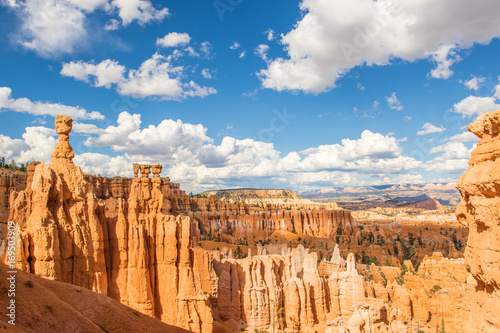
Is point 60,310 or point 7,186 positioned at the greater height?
point 7,186

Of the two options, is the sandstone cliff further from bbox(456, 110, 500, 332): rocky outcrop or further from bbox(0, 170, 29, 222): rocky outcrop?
bbox(0, 170, 29, 222): rocky outcrop

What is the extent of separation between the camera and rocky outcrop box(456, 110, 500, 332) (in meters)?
7.65

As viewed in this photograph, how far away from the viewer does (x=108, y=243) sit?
2145cm

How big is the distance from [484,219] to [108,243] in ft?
64.3

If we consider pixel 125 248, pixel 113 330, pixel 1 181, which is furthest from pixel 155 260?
pixel 1 181

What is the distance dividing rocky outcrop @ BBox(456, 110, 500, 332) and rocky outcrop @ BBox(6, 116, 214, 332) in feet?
54.6

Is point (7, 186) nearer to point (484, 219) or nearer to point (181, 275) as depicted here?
point (181, 275)

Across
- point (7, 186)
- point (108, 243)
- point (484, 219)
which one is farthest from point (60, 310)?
point (7, 186)

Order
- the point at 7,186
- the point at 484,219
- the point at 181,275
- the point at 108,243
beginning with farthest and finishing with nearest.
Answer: the point at 7,186
the point at 181,275
the point at 108,243
the point at 484,219

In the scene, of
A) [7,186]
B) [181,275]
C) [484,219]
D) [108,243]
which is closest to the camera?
[484,219]

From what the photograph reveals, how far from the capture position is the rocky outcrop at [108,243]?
662 inches

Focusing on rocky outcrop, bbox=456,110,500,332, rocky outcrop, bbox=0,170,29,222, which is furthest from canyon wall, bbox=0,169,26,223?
rocky outcrop, bbox=456,110,500,332

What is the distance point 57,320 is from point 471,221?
42.8 feet

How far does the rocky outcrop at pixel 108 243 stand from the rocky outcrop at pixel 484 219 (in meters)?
16.6
